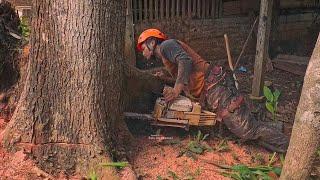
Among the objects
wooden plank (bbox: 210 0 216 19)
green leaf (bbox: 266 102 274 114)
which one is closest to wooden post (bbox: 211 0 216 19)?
wooden plank (bbox: 210 0 216 19)

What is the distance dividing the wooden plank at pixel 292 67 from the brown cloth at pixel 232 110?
15.5 ft

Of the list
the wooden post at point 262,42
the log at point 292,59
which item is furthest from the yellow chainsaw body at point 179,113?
the log at point 292,59

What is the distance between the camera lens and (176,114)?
17.5ft

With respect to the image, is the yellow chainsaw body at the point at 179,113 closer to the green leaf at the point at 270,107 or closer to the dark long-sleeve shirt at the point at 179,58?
the dark long-sleeve shirt at the point at 179,58

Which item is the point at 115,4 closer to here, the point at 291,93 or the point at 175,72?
the point at 175,72

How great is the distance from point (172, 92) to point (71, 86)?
1425 millimetres

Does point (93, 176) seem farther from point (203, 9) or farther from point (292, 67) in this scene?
point (292, 67)

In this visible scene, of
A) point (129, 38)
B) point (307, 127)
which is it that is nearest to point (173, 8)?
point (129, 38)

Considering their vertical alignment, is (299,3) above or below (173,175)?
above

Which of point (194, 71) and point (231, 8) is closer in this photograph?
point (194, 71)

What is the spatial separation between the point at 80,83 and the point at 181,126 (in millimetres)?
1615

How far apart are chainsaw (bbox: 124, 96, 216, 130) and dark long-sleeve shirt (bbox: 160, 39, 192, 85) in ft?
0.98

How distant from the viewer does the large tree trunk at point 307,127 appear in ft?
12.5

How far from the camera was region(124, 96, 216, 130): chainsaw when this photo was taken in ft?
17.4
